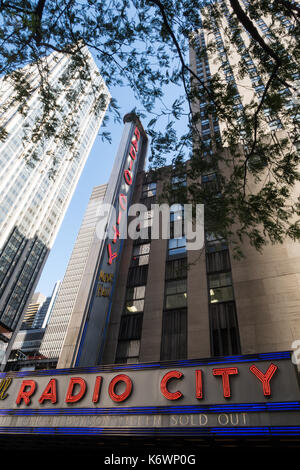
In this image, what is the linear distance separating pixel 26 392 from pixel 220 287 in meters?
12.6

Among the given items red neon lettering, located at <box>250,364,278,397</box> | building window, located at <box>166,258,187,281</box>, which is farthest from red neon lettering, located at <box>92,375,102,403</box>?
building window, located at <box>166,258,187,281</box>

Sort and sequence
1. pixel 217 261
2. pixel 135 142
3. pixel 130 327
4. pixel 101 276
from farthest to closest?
pixel 135 142, pixel 101 276, pixel 217 261, pixel 130 327

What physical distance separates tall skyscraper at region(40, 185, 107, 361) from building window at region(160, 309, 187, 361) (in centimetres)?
9795

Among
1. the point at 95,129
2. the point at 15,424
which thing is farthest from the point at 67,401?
the point at 95,129

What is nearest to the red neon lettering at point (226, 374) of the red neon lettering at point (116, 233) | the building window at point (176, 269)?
the building window at point (176, 269)

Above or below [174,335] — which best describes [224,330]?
below

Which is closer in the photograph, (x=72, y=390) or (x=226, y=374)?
(x=226, y=374)

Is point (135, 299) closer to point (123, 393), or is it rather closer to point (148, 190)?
point (123, 393)

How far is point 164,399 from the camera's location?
10523 mm

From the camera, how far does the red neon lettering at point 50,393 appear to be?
476 inches

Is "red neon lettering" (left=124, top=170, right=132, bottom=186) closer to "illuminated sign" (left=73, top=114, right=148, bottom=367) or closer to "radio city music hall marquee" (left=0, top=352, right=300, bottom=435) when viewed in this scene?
"illuminated sign" (left=73, top=114, right=148, bottom=367)

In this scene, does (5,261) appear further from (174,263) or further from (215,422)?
(215,422)

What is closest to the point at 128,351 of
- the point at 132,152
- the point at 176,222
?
the point at 176,222

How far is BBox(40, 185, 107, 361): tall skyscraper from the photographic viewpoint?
12256 centimetres
